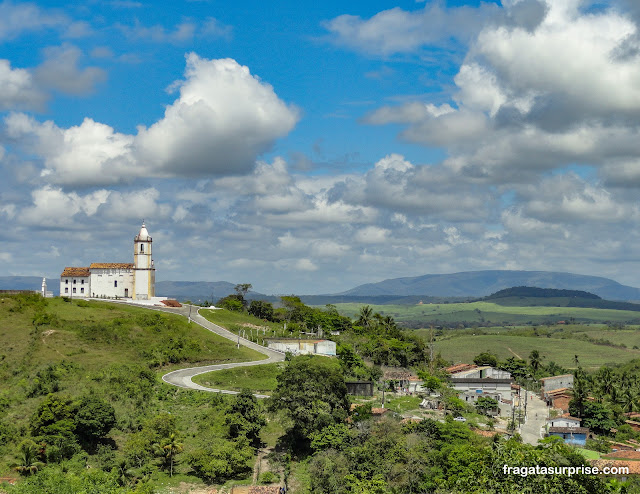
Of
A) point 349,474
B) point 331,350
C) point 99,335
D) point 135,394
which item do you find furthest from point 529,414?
point 99,335

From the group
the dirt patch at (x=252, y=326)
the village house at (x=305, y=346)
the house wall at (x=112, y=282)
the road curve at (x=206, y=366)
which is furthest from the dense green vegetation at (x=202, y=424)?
the house wall at (x=112, y=282)

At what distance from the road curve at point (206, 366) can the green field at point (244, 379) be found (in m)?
1.41

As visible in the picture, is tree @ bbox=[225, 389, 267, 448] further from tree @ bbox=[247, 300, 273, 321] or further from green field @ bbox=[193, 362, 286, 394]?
tree @ bbox=[247, 300, 273, 321]

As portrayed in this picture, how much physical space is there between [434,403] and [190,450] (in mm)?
32099

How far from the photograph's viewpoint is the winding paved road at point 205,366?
67.9m

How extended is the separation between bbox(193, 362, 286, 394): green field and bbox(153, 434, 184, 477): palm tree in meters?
17.4

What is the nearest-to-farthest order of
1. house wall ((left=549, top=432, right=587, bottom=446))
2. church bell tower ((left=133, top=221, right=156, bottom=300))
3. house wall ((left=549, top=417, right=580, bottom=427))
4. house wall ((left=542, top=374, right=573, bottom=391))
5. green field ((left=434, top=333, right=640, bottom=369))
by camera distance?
house wall ((left=549, top=432, right=587, bottom=446)) → house wall ((left=549, top=417, right=580, bottom=427)) → house wall ((left=542, top=374, right=573, bottom=391)) → church bell tower ((left=133, top=221, right=156, bottom=300)) → green field ((left=434, top=333, right=640, bottom=369))

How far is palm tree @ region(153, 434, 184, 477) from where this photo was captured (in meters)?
49.6

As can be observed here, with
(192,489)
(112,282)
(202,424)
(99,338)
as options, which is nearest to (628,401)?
(202,424)

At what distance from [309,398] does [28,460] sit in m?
22.3

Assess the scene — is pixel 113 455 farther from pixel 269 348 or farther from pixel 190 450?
pixel 269 348

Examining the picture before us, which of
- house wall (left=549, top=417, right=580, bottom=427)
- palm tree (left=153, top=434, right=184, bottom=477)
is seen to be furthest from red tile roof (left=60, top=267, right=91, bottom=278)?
house wall (left=549, top=417, right=580, bottom=427)

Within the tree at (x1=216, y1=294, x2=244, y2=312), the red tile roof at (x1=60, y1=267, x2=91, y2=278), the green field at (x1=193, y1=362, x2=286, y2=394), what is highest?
the red tile roof at (x1=60, y1=267, x2=91, y2=278)

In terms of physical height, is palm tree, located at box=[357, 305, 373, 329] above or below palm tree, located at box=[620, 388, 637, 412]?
above
